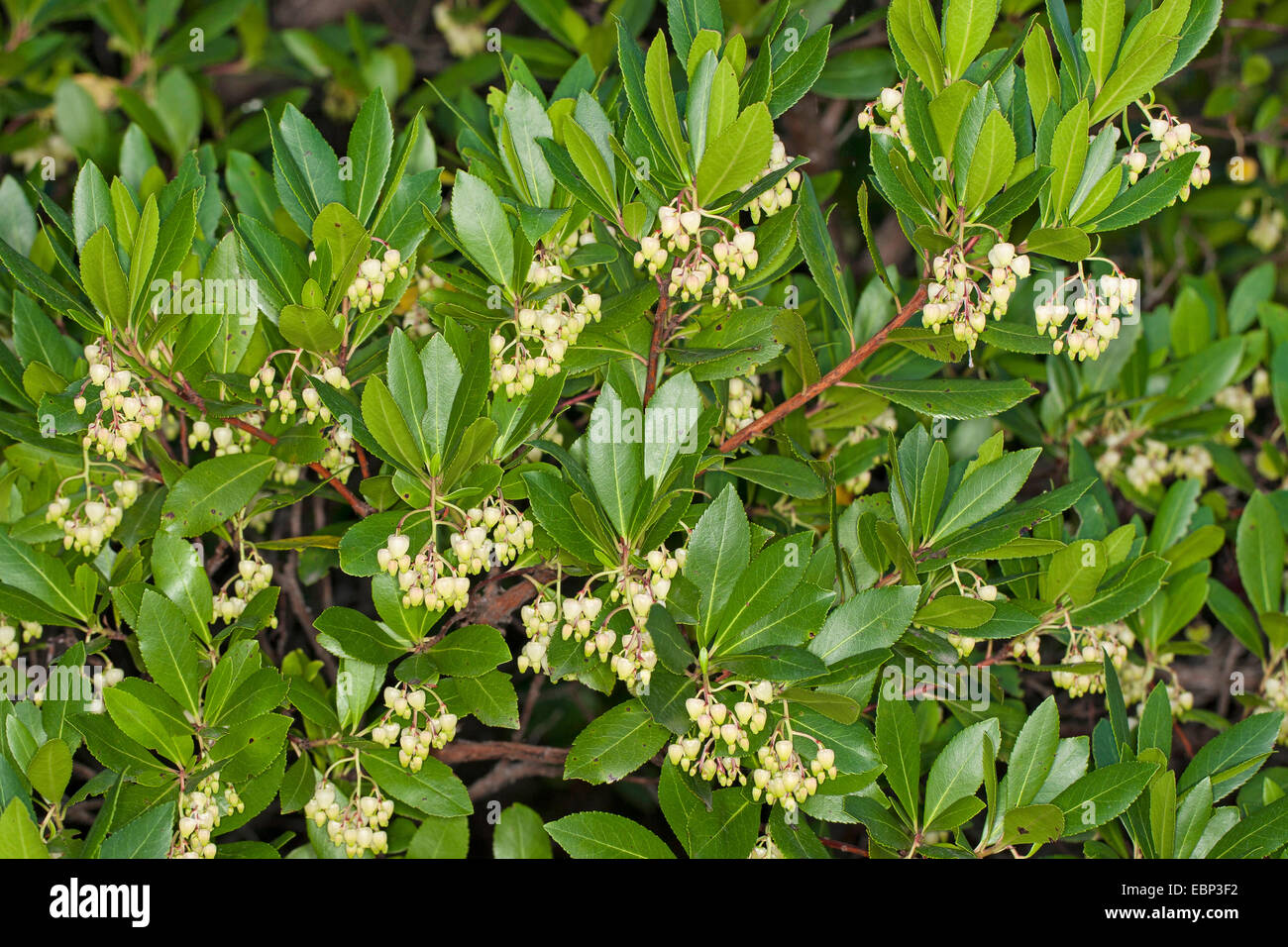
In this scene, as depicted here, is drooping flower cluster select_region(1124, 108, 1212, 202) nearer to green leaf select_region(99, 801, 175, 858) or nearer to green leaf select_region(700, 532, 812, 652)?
green leaf select_region(700, 532, 812, 652)

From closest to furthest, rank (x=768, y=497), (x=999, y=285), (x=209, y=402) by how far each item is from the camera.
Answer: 1. (x=999, y=285)
2. (x=209, y=402)
3. (x=768, y=497)

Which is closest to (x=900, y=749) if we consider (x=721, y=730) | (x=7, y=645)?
(x=721, y=730)

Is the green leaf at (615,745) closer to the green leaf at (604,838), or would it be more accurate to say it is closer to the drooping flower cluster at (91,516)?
the green leaf at (604,838)

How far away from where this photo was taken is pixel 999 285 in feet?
4.38

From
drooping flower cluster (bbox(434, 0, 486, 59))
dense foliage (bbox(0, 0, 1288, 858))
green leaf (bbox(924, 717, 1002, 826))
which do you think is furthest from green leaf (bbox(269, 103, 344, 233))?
drooping flower cluster (bbox(434, 0, 486, 59))

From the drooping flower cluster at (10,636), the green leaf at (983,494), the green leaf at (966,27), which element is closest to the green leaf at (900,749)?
the green leaf at (983,494)

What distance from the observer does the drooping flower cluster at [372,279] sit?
1489 millimetres

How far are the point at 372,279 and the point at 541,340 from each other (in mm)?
252

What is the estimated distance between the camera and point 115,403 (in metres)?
1.43

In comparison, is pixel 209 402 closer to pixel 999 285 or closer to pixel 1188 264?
pixel 999 285

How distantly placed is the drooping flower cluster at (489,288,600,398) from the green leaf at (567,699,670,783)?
0.46 metres

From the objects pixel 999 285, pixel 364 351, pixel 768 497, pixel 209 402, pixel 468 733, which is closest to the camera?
pixel 999 285

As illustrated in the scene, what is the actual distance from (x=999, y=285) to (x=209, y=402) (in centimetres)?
108
